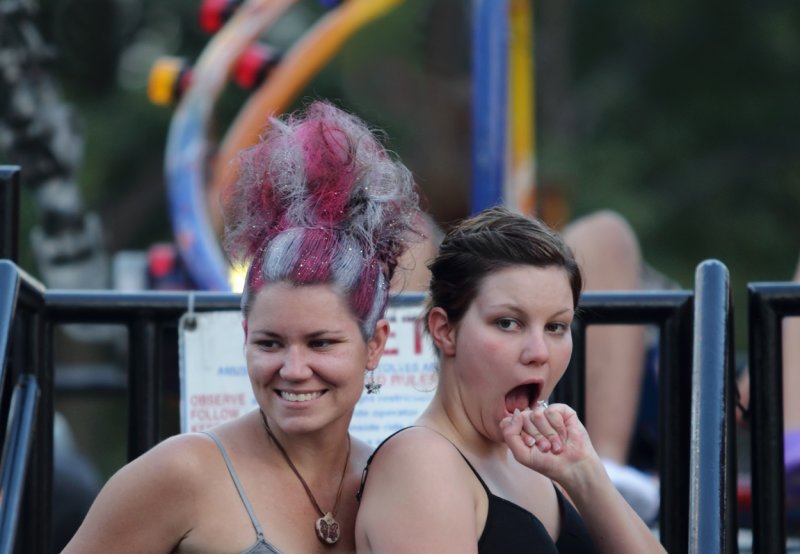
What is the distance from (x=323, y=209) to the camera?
7.59 ft

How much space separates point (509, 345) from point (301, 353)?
36cm

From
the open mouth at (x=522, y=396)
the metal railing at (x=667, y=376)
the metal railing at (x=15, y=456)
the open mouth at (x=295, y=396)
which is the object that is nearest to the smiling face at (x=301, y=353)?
the open mouth at (x=295, y=396)

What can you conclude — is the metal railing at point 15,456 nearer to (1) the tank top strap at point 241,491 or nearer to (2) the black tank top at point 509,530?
(1) the tank top strap at point 241,491

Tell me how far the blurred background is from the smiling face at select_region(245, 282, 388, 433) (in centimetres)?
850

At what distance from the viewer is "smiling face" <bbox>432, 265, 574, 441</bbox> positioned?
2.29 metres

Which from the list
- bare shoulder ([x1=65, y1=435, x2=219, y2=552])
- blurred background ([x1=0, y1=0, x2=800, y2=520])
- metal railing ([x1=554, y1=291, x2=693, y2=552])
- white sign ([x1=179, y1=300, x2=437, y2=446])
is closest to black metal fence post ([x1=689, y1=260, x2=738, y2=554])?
metal railing ([x1=554, y1=291, x2=693, y2=552])

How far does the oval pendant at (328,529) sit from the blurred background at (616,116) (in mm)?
8534

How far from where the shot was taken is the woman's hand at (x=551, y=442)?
221 cm

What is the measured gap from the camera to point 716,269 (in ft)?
8.83

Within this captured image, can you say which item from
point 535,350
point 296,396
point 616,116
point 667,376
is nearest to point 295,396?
point 296,396

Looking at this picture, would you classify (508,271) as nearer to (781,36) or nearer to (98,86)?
(98,86)

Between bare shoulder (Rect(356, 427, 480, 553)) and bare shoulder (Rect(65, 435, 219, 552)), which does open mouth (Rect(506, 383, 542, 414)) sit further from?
bare shoulder (Rect(65, 435, 219, 552))

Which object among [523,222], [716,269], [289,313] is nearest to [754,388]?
[716,269]

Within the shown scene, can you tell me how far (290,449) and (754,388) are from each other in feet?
3.23
